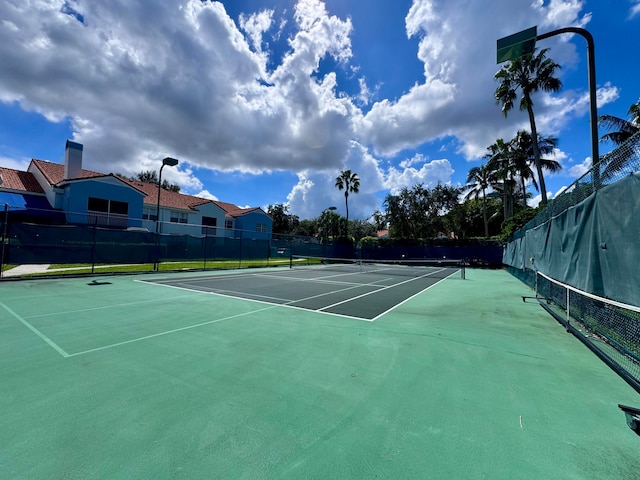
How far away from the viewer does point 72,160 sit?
916 inches

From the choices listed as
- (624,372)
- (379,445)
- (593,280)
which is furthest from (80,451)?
(593,280)

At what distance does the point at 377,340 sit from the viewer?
16.6ft

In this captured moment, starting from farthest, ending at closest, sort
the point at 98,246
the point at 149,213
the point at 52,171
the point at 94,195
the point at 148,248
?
1. the point at 149,213
2. the point at 52,171
3. the point at 94,195
4. the point at 148,248
5. the point at 98,246

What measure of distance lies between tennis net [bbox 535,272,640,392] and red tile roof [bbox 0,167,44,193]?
3054cm

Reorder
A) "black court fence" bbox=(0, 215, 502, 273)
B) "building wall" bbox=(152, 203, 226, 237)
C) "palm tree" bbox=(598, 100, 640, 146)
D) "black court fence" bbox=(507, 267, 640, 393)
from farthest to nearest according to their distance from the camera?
1. "building wall" bbox=(152, 203, 226, 237)
2. "palm tree" bbox=(598, 100, 640, 146)
3. "black court fence" bbox=(0, 215, 502, 273)
4. "black court fence" bbox=(507, 267, 640, 393)

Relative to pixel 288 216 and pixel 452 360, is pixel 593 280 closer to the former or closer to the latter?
pixel 452 360

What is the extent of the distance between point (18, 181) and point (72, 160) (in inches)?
151

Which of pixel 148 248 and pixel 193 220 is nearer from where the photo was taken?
pixel 148 248

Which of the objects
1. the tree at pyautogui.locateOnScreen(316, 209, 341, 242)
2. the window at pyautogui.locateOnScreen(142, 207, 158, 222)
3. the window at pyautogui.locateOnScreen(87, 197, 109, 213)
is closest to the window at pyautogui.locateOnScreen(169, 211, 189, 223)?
the window at pyautogui.locateOnScreen(142, 207, 158, 222)

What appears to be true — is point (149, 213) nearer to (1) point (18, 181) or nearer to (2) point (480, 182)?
(1) point (18, 181)

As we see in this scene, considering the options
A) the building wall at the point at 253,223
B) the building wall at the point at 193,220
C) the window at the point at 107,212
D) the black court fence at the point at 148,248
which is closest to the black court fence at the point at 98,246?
the black court fence at the point at 148,248

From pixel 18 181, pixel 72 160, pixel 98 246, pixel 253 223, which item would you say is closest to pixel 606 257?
pixel 98 246

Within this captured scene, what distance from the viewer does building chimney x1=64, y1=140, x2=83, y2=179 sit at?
75.7 ft

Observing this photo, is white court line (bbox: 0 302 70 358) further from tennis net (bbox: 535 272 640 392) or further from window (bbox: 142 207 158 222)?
window (bbox: 142 207 158 222)
